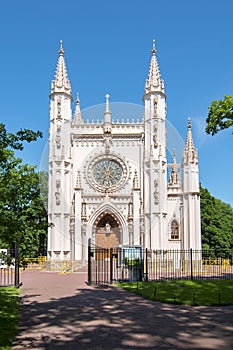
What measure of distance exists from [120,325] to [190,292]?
762 cm

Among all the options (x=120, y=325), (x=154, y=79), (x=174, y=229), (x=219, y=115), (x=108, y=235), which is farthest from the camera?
(x=154, y=79)

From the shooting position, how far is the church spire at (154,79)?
129 feet

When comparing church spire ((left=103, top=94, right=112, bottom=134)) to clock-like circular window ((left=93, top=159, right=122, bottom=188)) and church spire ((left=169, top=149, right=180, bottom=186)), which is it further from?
church spire ((left=169, top=149, right=180, bottom=186))

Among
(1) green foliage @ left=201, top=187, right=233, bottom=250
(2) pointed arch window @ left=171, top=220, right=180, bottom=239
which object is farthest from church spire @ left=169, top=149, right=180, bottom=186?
(1) green foliage @ left=201, top=187, right=233, bottom=250

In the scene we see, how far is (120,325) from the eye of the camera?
10180 mm

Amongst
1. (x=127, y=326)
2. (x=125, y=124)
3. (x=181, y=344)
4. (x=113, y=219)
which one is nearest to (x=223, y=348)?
(x=181, y=344)

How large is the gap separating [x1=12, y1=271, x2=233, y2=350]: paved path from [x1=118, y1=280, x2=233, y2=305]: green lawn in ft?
2.77

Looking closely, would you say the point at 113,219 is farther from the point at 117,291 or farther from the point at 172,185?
the point at 117,291

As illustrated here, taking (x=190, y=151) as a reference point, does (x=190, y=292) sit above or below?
below

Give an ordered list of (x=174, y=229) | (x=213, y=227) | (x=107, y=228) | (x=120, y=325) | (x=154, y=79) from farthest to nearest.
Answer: (x=213, y=227) → (x=154, y=79) → (x=174, y=229) → (x=107, y=228) → (x=120, y=325)

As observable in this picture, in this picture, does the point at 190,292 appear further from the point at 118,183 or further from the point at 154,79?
the point at 154,79

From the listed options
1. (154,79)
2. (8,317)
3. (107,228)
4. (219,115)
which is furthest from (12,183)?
(154,79)

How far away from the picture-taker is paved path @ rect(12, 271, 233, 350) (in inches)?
329

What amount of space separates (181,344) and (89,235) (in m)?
29.6
